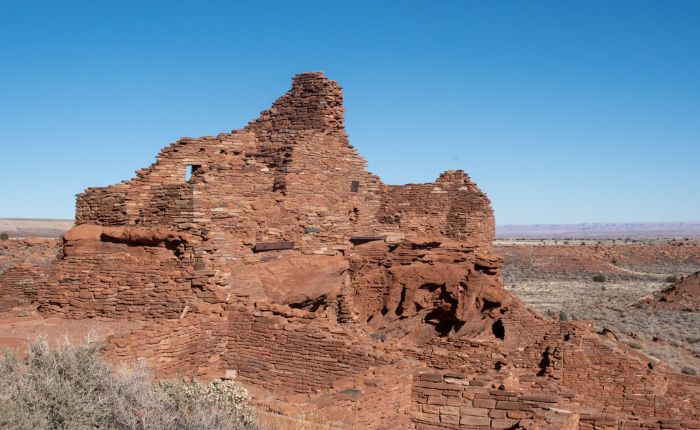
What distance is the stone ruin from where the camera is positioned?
955 centimetres

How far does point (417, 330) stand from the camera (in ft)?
51.0

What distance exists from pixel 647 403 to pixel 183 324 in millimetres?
9212

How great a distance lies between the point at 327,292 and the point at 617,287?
45.0 meters

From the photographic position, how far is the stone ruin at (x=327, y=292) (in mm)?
9547

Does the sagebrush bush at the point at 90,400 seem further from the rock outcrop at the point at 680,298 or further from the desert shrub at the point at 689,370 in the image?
the rock outcrop at the point at 680,298

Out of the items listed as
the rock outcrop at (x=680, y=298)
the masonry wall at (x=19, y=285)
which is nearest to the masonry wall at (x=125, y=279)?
the masonry wall at (x=19, y=285)

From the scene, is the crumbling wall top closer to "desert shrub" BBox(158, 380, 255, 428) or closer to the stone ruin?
the stone ruin

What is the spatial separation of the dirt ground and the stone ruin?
7.61 metres

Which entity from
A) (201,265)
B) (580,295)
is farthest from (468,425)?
(580,295)

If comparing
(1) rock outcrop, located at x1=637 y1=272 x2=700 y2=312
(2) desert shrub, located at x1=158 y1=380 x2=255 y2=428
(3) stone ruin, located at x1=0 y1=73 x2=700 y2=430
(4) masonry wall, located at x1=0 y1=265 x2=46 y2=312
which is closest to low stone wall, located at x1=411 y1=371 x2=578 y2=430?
(3) stone ruin, located at x1=0 y1=73 x2=700 y2=430

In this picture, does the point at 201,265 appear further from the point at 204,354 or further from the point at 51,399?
the point at 51,399

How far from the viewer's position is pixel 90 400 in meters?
5.68

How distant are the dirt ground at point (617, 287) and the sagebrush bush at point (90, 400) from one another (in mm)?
17381

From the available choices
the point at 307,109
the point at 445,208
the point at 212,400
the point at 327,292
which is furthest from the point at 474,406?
the point at 307,109
